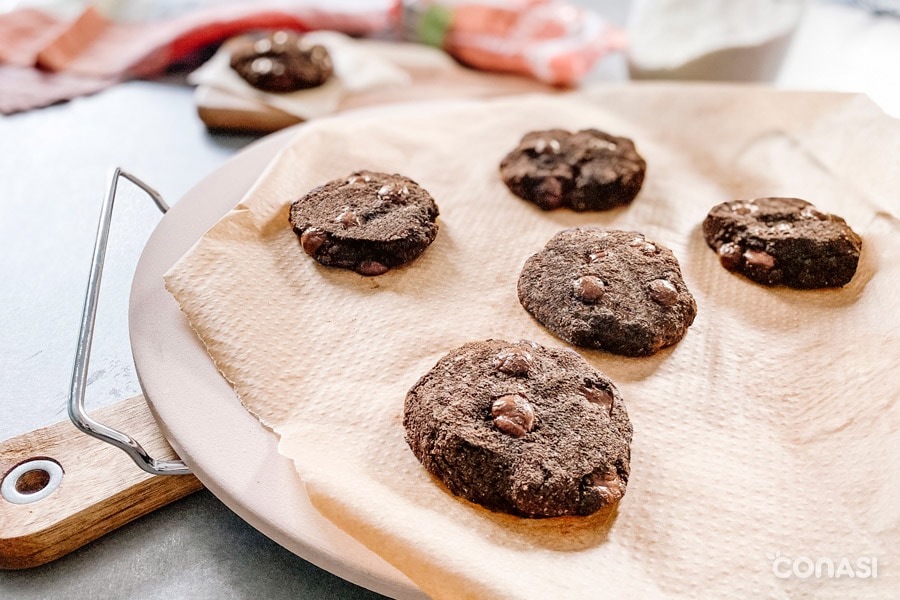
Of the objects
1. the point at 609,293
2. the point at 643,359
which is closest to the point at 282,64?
the point at 609,293

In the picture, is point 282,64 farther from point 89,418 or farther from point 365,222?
point 89,418

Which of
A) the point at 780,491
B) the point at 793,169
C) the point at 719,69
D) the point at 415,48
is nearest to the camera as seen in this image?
the point at 780,491

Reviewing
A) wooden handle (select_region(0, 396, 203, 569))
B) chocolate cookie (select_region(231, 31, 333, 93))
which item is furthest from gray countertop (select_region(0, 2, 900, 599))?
chocolate cookie (select_region(231, 31, 333, 93))

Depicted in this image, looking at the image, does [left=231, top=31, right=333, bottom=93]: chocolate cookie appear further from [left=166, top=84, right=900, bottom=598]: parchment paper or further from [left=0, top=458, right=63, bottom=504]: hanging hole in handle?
[left=0, top=458, right=63, bottom=504]: hanging hole in handle

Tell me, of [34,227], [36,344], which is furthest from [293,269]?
[34,227]

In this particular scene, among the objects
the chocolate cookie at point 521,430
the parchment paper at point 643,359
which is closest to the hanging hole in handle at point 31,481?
the parchment paper at point 643,359

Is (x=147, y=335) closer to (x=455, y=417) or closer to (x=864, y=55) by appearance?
(x=455, y=417)
